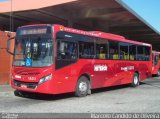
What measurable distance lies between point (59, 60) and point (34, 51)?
3.22 ft

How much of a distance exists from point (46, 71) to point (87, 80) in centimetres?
289

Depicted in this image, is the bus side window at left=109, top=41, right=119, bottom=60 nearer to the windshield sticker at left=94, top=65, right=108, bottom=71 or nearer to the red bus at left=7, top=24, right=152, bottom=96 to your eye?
the red bus at left=7, top=24, right=152, bottom=96

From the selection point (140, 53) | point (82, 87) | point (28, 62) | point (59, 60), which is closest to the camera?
point (59, 60)

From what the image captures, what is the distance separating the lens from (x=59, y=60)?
13.6 m

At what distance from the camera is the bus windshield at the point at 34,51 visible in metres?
13.3

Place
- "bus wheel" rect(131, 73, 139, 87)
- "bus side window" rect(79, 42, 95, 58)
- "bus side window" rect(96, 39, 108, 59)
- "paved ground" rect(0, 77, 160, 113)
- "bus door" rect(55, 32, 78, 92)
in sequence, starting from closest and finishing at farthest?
1. "paved ground" rect(0, 77, 160, 113)
2. "bus door" rect(55, 32, 78, 92)
3. "bus side window" rect(79, 42, 95, 58)
4. "bus side window" rect(96, 39, 108, 59)
5. "bus wheel" rect(131, 73, 139, 87)

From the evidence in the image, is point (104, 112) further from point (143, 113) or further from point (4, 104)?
point (4, 104)

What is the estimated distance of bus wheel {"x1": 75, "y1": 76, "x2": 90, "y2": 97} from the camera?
14.9 m

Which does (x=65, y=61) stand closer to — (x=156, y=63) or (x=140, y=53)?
(x=140, y=53)

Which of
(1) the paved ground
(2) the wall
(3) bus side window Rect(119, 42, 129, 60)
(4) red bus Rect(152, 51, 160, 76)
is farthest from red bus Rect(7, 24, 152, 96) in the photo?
(4) red bus Rect(152, 51, 160, 76)

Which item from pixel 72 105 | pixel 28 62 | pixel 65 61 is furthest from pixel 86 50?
pixel 72 105

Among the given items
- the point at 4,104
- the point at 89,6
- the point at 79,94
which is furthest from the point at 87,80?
the point at 89,6

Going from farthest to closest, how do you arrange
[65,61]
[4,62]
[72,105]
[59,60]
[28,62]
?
[4,62] < [65,61] < [28,62] < [59,60] < [72,105]

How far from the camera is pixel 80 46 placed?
15.0m
